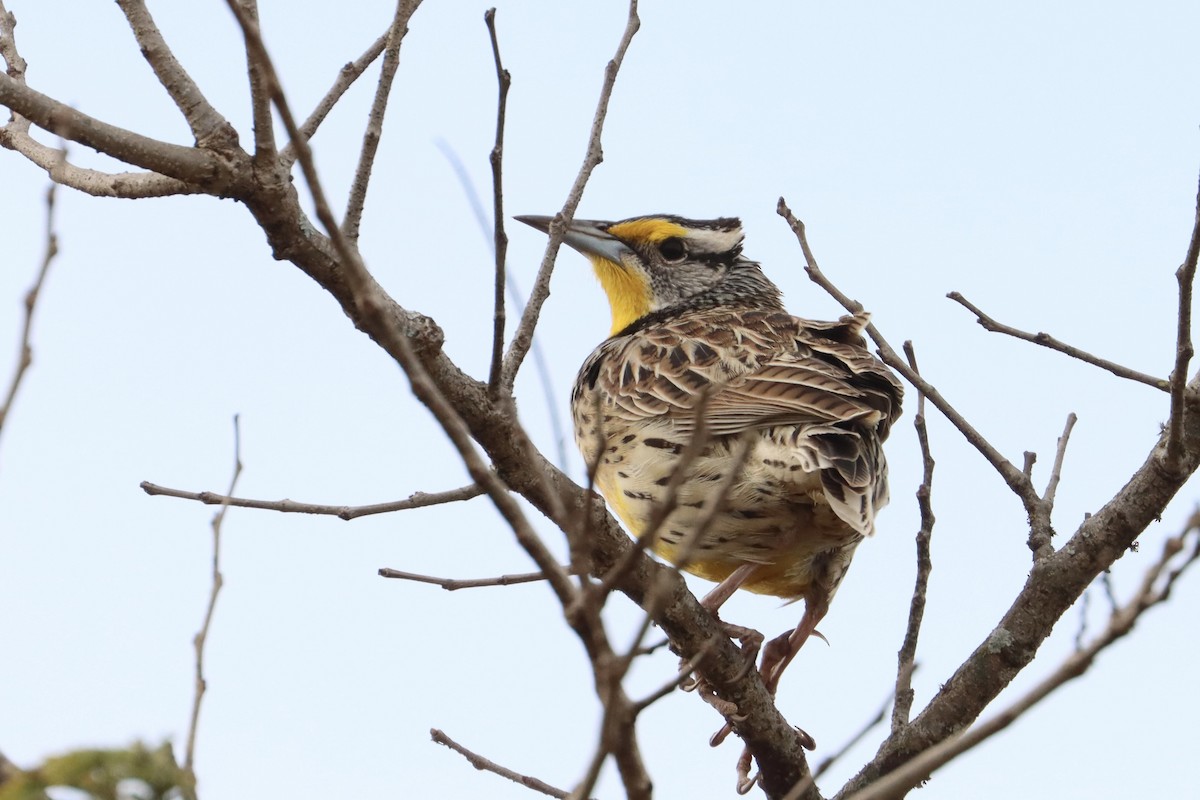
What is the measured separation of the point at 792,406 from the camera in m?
5.90

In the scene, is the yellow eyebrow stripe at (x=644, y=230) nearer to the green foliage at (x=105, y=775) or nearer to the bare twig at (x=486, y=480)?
the bare twig at (x=486, y=480)

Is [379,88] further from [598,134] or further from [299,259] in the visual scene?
[598,134]

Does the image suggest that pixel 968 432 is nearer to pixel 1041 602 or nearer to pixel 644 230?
pixel 1041 602

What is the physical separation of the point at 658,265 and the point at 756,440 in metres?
3.39

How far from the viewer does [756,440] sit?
16.7ft

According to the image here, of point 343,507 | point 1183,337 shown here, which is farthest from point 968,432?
point 343,507

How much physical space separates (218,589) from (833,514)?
9.96 ft

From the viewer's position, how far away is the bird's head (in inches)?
324

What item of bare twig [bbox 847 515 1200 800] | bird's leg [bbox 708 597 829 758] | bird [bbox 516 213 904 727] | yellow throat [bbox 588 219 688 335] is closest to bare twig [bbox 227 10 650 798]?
bare twig [bbox 847 515 1200 800]

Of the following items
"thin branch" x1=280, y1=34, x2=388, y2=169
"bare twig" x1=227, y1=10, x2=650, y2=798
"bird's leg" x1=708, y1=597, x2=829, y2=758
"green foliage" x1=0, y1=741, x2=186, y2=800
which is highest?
"thin branch" x1=280, y1=34, x2=388, y2=169

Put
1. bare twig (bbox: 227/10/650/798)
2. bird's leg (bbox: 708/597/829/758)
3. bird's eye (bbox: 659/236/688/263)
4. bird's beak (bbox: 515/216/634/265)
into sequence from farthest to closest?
bird's eye (bbox: 659/236/688/263)
bird's beak (bbox: 515/216/634/265)
bird's leg (bbox: 708/597/829/758)
bare twig (bbox: 227/10/650/798)

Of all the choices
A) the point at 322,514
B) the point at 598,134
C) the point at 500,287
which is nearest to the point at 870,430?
the point at 598,134

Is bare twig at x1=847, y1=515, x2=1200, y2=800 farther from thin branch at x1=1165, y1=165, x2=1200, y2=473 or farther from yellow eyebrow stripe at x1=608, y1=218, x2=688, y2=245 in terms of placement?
yellow eyebrow stripe at x1=608, y1=218, x2=688, y2=245

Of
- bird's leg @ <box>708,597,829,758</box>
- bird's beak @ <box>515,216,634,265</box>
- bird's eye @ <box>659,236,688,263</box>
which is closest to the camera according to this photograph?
bird's leg @ <box>708,597,829,758</box>
